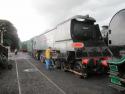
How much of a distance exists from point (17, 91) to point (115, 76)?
4.29m

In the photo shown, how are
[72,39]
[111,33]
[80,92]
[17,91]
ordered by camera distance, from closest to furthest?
[111,33]
[80,92]
[17,91]
[72,39]

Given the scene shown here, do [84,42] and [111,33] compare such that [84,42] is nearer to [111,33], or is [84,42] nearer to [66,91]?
[66,91]

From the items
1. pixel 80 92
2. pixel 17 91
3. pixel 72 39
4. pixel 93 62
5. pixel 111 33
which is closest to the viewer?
pixel 111 33

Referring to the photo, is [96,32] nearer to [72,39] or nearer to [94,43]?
[94,43]

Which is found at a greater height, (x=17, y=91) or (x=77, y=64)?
(x=77, y=64)

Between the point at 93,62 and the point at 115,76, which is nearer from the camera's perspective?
the point at 115,76

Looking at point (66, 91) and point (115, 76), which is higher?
point (115, 76)

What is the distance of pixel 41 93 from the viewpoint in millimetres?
8406

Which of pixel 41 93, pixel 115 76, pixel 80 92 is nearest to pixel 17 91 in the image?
pixel 41 93

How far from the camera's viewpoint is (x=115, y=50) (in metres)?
6.94

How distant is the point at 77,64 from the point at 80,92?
14.0 ft

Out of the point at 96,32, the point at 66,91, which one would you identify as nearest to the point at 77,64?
the point at 96,32

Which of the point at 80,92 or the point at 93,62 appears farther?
the point at 93,62

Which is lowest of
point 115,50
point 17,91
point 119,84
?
point 17,91
